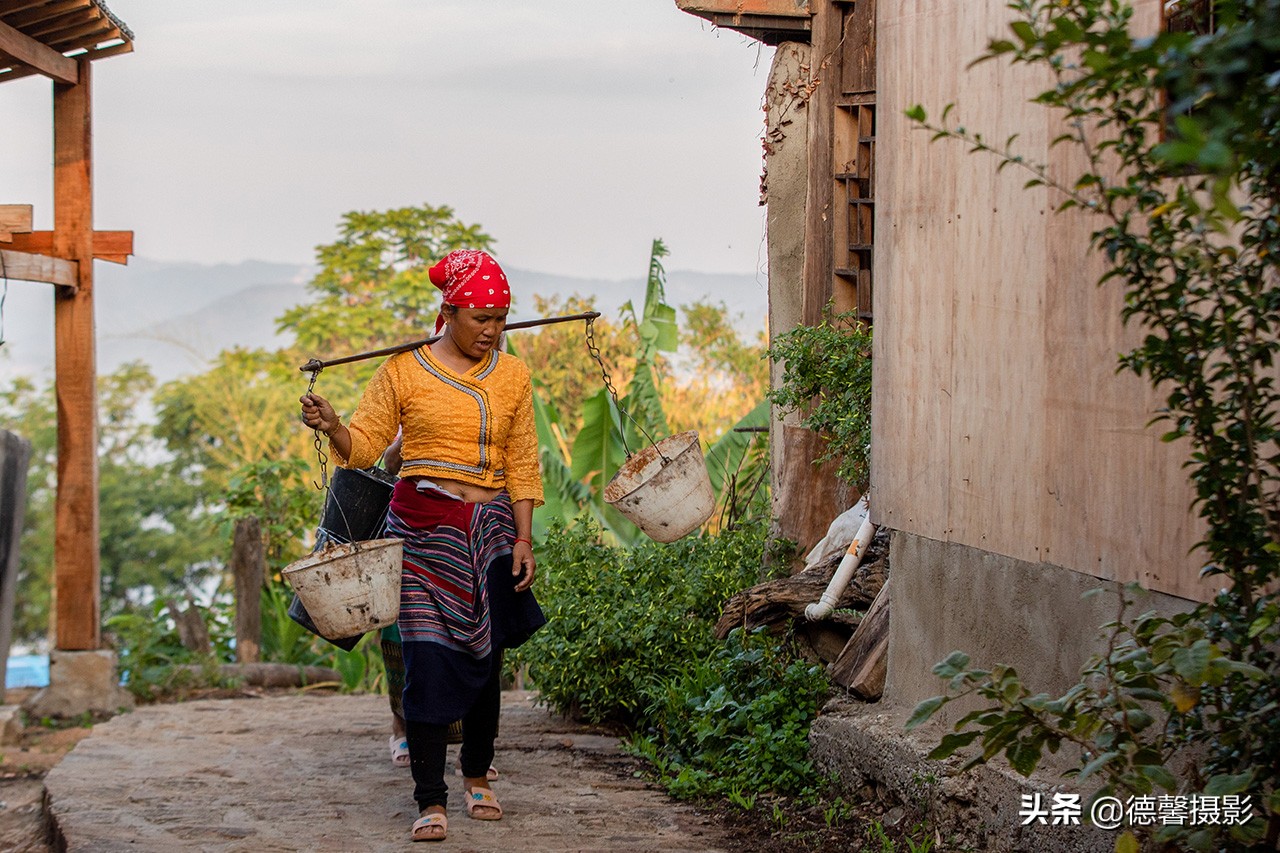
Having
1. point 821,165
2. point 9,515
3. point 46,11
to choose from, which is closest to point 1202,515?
point 821,165

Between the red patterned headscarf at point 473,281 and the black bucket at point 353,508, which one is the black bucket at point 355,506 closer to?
the black bucket at point 353,508

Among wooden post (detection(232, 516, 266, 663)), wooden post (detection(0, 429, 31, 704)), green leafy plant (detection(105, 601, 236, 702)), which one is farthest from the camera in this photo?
wooden post (detection(232, 516, 266, 663))

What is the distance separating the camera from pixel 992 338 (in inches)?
170

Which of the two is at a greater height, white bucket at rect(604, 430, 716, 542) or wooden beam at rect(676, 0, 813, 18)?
wooden beam at rect(676, 0, 813, 18)

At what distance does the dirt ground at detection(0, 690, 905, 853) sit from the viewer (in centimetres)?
479

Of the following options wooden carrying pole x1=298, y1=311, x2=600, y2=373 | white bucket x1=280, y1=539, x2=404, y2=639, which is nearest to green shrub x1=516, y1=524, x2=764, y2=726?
wooden carrying pole x1=298, y1=311, x2=600, y2=373

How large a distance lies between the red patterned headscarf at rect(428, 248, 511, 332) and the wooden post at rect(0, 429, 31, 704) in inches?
237

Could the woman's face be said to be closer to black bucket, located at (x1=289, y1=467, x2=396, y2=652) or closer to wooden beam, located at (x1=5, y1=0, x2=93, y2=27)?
black bucket, located at (x1=289, y1=467, x2=396, y2=652)

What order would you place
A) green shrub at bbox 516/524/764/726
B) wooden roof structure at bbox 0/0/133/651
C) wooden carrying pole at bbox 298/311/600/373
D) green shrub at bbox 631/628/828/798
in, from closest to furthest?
1. wooden carrying pole at bbox 298/311/600/373
2. green shrub at bbox 631/628/828/798
3. green shrub at bbox 516/524/764/726
4. wooden roof structure at bbox 0/0/133/651

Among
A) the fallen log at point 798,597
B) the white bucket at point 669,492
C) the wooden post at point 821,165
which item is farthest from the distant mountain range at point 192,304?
the white bucket at point 669,492

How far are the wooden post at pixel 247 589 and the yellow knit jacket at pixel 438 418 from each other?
19.8ft

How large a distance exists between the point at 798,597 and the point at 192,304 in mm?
76049

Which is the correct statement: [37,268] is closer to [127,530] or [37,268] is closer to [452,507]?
[452,507]

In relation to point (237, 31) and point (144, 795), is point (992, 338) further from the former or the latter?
point (237, 31)
